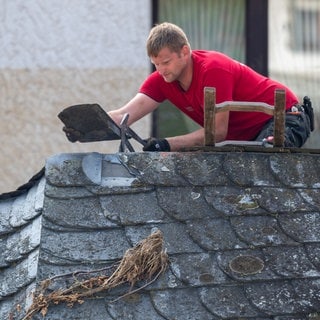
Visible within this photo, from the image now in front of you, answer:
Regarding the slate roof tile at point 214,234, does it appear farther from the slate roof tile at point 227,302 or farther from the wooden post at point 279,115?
the wooden post at point 279,115

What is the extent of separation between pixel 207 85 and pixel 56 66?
3.95 m

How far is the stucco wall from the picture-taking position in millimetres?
8789

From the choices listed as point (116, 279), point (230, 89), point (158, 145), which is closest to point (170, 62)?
point (230, 89)

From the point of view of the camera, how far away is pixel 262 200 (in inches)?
168

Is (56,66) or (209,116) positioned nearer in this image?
(209,116)

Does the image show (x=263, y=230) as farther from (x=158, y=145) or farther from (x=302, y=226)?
(x=158, y=145)

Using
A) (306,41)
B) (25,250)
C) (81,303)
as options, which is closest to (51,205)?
(25,250)

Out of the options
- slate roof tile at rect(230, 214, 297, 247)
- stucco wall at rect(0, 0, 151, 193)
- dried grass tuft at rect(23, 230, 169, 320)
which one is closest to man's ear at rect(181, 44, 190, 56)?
slate roof tile at rect(230, 214, 297, 247)

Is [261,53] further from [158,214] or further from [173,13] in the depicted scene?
[158,214]

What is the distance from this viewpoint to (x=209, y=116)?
14.6ft

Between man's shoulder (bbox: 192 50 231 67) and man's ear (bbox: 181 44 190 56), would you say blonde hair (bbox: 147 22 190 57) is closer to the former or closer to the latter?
man's ear (bbox: 181 44 190 56)

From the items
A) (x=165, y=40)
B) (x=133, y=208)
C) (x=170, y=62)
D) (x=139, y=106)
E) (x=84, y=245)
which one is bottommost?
(x=84, y=245)

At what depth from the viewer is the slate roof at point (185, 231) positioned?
3.93 metres

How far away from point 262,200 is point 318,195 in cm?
23
